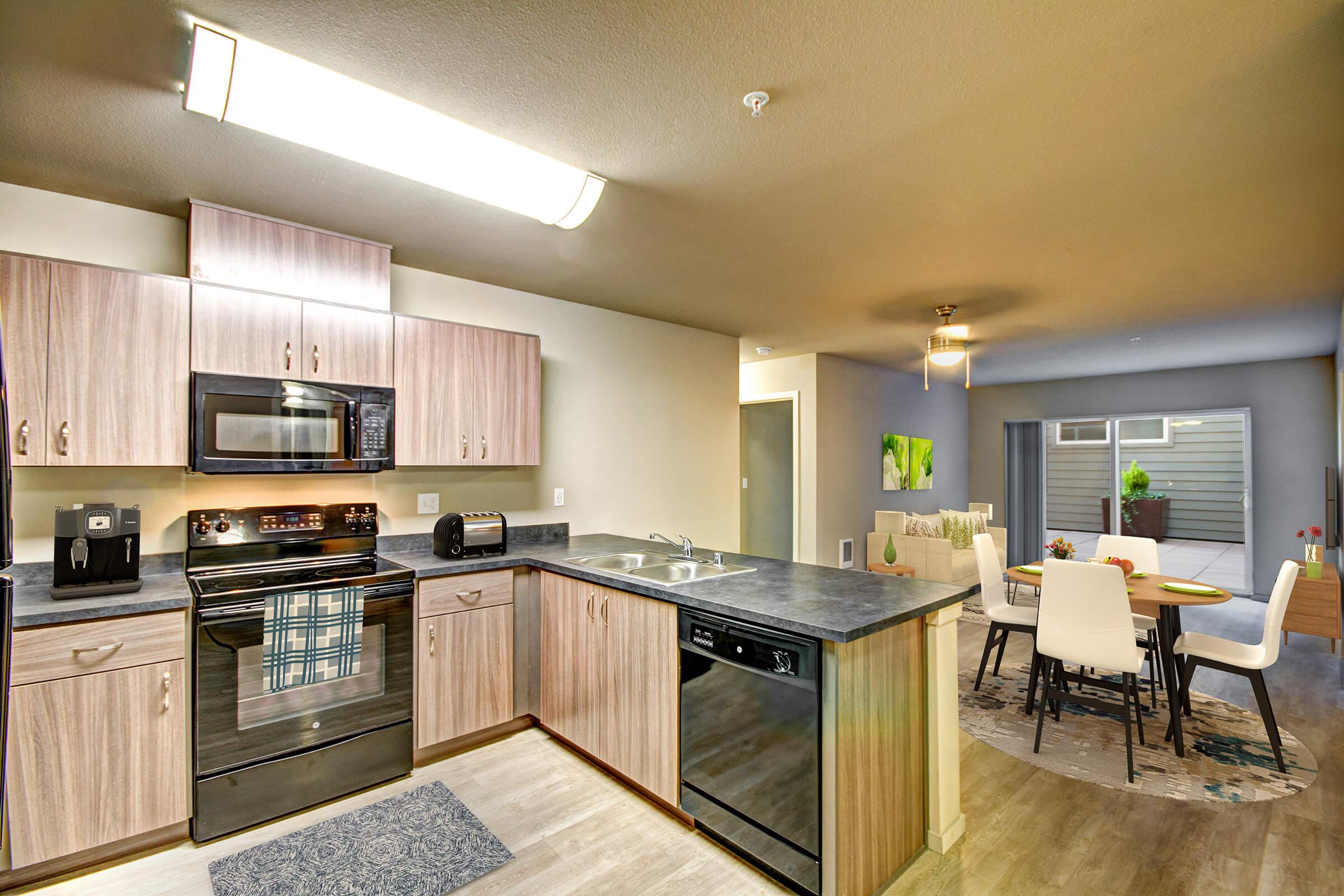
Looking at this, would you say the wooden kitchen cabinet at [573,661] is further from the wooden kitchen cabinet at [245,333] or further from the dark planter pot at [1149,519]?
the dark planter pot at [1149,519]

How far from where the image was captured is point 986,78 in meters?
1.73

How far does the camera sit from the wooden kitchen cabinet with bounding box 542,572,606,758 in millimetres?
2682

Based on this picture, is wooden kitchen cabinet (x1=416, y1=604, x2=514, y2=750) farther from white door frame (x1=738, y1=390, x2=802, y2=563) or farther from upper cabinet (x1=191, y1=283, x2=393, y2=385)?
white door frame (x1=738, y1=390, x2=802, y2=563)

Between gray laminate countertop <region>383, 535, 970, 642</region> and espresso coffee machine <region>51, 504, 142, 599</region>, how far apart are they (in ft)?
3.15

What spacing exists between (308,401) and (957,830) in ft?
9.93

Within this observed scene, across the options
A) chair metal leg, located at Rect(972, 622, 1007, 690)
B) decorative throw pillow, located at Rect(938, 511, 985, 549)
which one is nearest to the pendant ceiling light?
chair metal leg, located at Rect(972, 622, 1007, 690)

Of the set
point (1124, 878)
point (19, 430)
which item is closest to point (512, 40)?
point (19, 430)

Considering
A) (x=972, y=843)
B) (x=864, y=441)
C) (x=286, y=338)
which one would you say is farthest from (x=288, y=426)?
(x=864, y=441)

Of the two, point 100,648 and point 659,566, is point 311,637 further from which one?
point 659,566

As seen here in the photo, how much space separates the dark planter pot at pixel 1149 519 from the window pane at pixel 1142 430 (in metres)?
0.68

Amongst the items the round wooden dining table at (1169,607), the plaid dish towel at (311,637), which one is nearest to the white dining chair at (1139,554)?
the round wooden dining table at (1169,607)

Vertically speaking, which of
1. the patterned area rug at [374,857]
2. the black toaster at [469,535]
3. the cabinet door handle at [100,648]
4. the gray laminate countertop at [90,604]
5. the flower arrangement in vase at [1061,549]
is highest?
the black toaster at [469,535]

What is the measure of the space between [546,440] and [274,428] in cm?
149

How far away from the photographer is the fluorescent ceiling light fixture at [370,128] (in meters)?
1.67
